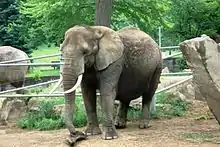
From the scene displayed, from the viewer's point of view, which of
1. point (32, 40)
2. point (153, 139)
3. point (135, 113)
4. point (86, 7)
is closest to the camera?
point (153, 139)

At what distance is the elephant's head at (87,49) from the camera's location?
814 cm

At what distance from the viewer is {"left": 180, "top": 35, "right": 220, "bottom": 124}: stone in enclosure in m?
8.04

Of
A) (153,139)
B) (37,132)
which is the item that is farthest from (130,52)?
(37,132)

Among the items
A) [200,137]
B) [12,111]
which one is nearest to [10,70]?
[12,111]

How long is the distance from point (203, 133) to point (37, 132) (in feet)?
10.5

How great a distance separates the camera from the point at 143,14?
1388 centimetres

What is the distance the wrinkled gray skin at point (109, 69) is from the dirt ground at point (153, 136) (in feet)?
0.99

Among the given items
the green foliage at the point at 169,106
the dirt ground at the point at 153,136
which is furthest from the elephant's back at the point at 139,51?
the green foliage at the point at 169,106

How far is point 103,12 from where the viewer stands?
11406 mm

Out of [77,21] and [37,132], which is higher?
[77,21]

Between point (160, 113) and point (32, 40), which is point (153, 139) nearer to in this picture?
point (160, 113)

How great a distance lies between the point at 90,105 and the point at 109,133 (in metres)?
0.74

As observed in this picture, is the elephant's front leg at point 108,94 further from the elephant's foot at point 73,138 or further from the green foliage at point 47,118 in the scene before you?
the green foliage at point 47,118

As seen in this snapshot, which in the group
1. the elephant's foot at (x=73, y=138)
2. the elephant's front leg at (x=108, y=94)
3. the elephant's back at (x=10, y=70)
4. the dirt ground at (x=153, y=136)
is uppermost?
the elephant's back at (x=10, y=70)
